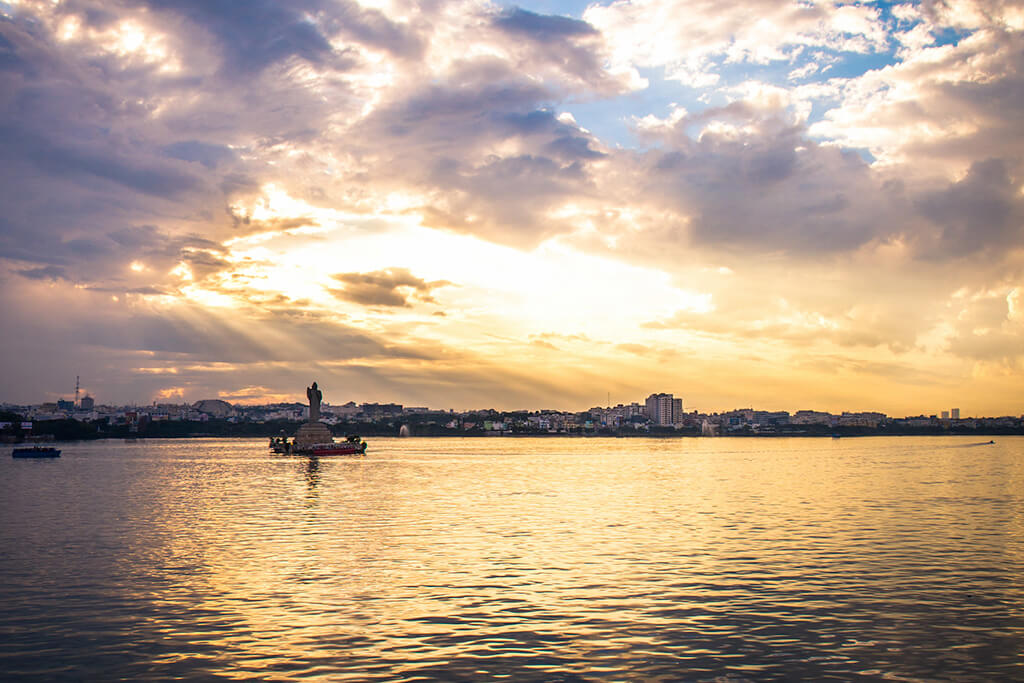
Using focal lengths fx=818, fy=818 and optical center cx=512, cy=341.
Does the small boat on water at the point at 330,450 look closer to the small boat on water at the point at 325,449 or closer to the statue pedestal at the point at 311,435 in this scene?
the small boat on water at the point at 325,449

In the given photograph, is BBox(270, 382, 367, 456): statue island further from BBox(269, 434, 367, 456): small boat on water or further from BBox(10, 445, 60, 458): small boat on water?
BBox(10, 445, 60, 458): small boat on water

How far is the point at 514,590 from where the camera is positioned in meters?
29.2

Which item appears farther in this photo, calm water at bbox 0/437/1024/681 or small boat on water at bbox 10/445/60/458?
small boat on water at bbox 10/445/60/458

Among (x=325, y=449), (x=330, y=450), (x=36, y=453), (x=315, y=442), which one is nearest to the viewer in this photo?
(x=36, y=453)

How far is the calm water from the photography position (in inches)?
809

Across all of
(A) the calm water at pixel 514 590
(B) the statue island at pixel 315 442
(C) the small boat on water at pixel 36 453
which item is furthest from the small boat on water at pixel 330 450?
(A) the calm water at pixel 514 590

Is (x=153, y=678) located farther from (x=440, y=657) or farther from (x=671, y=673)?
(x=671, y=673)

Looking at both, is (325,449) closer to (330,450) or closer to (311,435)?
(330,450)

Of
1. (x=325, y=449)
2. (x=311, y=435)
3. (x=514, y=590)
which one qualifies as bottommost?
(x=325, y=449)

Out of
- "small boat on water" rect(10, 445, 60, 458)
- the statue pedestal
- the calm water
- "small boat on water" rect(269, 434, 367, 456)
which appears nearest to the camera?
the calm water

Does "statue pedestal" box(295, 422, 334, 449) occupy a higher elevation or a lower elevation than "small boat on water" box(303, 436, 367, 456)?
higher

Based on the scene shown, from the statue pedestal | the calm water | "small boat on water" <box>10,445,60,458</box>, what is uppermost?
the statue pedestal

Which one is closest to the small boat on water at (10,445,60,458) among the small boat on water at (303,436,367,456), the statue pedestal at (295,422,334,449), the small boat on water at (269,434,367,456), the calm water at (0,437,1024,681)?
the small boat on water at (269,434,367,456)

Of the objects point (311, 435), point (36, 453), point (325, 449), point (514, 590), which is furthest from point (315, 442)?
point (514, 590)
